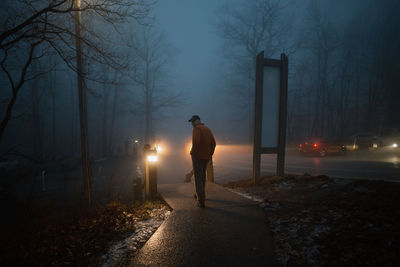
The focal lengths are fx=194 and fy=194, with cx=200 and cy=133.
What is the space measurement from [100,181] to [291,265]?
33.6ft

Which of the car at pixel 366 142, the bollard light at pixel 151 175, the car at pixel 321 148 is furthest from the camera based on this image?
the car at pixel 366 142

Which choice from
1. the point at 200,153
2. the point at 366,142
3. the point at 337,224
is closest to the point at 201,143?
the point at 200,153

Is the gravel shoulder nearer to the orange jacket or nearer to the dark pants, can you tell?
the dark pants

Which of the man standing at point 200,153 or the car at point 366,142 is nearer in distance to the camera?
the man standing at point 200,153

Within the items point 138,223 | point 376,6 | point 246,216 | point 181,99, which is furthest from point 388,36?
point 138,223

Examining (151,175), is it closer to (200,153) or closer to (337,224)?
(200,153)

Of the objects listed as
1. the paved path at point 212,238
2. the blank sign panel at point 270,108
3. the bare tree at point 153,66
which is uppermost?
the bare tree at point 153,66

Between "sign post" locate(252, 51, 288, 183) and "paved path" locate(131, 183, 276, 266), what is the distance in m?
2.38

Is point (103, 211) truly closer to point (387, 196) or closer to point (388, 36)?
point (387, 196)

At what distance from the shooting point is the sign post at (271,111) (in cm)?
650

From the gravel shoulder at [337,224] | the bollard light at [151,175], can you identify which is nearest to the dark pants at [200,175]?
the gravel shoulder at [337,224]

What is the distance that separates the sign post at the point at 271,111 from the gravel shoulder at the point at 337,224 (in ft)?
5.57

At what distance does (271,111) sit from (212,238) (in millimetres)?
4850

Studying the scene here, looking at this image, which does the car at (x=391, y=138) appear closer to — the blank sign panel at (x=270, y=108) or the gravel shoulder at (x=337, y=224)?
the gravel shoulder at (x=337, y=224)
